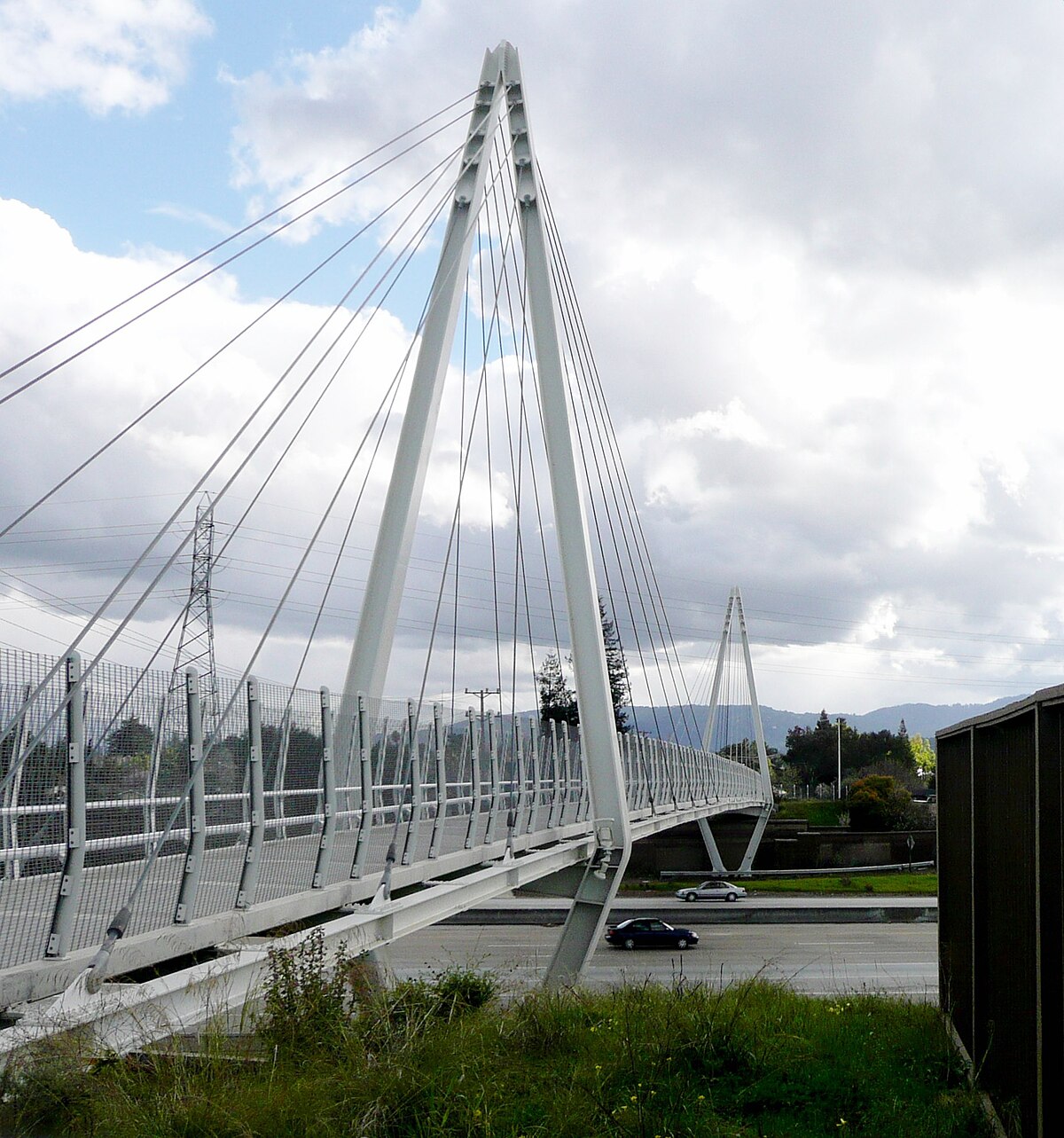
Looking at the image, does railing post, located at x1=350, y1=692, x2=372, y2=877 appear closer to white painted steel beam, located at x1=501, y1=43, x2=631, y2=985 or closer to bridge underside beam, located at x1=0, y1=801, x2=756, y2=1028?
bridge underside beam, located at x1=0, y1=801, x2=756, y2=1028

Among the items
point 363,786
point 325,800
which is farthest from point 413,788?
point 325,800

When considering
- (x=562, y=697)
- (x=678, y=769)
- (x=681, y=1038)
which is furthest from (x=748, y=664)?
(x=681, y=1038)

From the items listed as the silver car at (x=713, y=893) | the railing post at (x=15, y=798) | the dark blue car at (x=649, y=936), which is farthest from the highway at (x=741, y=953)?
the railing post at (x=15, y=798)

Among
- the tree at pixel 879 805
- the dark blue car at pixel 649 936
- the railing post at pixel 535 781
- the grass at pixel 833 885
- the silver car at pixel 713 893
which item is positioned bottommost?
the grass at pixel 833 885

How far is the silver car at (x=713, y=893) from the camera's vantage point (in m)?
43.0

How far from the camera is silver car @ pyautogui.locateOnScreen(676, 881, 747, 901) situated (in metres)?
43.0

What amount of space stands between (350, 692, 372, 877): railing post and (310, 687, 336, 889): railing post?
571 mm

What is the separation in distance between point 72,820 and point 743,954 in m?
26.9

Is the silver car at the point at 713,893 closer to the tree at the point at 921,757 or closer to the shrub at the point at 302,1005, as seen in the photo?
the shrub at the point at 302,1005

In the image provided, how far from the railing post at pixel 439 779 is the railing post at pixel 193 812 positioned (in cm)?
538

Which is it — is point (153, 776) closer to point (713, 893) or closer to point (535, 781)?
point (535, 781)

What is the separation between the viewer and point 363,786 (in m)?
10.3

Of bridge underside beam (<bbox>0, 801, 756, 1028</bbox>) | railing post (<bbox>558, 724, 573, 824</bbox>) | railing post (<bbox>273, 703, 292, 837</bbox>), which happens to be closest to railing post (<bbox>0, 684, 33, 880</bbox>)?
bridge underside beam (<bbox>0, 801, 756, 1028</bbox>)

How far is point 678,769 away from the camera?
104 feet
